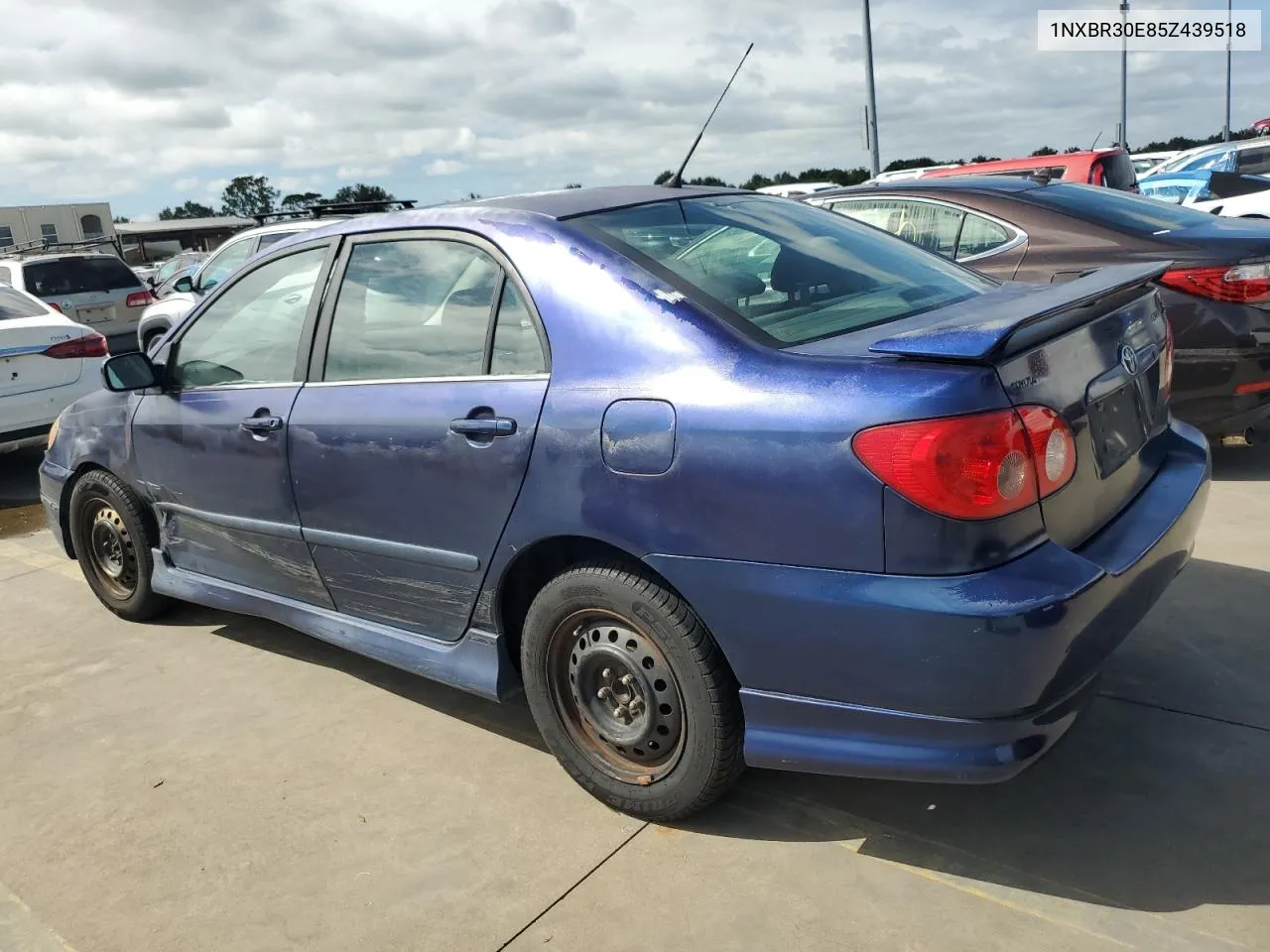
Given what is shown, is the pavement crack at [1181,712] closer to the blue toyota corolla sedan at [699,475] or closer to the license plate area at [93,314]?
the blue toyota corolla sedan at [699,475]

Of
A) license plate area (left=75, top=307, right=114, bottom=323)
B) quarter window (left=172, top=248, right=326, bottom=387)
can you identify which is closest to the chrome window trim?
quarter window (left=172, top=248, right=326, bottom=387)

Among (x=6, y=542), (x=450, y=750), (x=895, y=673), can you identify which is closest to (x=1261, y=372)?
(x=895, y=673)

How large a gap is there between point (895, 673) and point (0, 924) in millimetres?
2268

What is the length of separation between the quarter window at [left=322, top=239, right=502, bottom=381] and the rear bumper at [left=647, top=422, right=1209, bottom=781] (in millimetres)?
956

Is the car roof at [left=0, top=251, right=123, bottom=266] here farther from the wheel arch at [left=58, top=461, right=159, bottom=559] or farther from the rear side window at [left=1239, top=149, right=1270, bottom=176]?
the rear side window at [left=1239, top=149, right=1270, bottom=176]

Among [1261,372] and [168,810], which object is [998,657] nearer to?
[168,810]

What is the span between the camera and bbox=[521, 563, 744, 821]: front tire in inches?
101

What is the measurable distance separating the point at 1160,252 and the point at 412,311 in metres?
3.71

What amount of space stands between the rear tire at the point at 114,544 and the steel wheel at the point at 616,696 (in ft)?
7.47

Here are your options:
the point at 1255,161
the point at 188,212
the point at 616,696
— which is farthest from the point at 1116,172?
the point at 188,212

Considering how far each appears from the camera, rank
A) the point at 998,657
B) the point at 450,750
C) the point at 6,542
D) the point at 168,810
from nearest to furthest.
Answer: the point at 998,657, the point at 168,810, the point at 450,750, the point at 6,542

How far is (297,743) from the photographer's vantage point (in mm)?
3492

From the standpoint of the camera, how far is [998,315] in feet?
8.15

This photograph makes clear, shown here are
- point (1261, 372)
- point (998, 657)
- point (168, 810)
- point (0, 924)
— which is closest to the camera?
point (998, 657)
